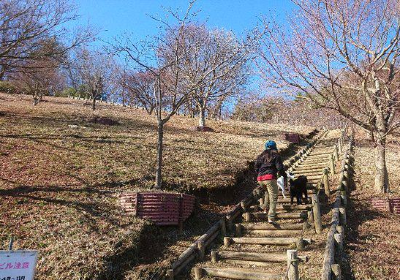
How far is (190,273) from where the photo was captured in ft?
21.7

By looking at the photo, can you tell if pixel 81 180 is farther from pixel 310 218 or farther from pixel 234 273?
pixel 310 218

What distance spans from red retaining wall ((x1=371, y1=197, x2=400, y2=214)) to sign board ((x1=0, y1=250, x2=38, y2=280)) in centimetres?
887

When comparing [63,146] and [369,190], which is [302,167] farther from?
[63,146]

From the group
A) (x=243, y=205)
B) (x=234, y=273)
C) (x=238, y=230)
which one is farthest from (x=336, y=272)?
(x=243, y=205)

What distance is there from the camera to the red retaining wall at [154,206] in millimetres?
8055

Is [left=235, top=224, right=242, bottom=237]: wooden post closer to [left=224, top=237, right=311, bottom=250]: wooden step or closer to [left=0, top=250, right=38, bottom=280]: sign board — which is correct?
[left=224, top=237, right=311, bottom=250]: wooden step

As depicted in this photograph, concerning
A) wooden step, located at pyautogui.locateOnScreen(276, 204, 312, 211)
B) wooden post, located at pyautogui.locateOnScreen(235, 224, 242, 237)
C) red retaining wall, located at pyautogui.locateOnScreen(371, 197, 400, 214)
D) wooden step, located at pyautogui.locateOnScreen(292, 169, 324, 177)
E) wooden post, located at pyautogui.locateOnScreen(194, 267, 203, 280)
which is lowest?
wooden post, located at pyautogui.locateOnScreen(194, 267, 203, 280)

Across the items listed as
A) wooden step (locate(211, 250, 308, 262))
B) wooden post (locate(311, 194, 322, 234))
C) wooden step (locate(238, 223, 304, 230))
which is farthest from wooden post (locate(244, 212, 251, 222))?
wooden step (locate(211, 250, 308, 262))

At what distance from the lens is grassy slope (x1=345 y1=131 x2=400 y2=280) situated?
235 inches

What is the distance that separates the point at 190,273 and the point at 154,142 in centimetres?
942

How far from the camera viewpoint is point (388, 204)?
926 centimetres

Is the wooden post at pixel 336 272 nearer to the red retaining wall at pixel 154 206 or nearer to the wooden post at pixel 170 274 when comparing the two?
the wooden post at pixel 170 274

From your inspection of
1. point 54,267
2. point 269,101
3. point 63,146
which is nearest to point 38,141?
point 63,146

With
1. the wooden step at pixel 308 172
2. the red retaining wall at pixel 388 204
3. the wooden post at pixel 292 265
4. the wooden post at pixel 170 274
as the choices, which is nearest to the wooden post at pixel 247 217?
the wooden post at pixel 170 274
